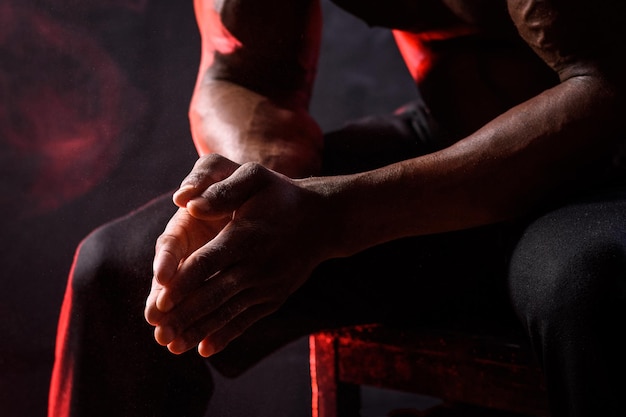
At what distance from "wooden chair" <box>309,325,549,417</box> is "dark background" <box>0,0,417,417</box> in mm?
289

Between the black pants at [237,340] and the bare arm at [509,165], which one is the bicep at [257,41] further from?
the bare arm at [509,165]

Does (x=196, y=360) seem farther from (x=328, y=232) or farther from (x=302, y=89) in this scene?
(x=302, y=89)

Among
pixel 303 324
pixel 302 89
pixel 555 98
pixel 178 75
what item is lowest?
pixel 303 324

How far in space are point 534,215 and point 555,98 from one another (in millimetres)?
118

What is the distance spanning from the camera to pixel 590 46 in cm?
67

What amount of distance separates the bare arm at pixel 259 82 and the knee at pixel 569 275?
1.02 feet

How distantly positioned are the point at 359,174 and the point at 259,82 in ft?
1.09

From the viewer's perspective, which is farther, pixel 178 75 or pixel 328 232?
pixel 178 75

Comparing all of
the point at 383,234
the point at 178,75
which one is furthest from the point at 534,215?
the point at 178,75

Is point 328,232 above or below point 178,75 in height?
below

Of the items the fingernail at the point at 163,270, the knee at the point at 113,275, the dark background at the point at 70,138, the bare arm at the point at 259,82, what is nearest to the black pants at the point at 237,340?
the knee at the point at 113,275

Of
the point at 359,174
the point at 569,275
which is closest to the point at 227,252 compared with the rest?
the point at 359,174

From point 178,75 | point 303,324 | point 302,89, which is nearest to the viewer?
point 303,324

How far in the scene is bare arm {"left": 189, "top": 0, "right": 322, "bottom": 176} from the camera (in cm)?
81
